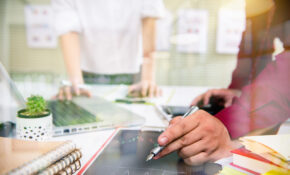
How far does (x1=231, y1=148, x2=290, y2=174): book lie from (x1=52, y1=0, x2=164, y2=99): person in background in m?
0.58

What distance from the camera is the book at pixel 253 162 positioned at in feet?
0.83

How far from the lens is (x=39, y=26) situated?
2047 mm

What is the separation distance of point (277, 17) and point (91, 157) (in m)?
0.50

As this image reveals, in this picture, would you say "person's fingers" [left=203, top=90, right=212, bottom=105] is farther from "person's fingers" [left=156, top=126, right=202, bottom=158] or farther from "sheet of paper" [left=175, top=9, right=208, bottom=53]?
"sheet of paper" [left=175, top=9, right=208, bottom=53]

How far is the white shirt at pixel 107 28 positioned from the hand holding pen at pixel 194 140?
2.17 feet

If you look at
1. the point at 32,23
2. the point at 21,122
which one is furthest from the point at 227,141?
the point at 32,23

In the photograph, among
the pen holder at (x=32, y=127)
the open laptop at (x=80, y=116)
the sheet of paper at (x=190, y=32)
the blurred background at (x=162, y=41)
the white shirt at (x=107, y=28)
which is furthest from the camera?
the sheet of paper at (x=190, y=32)

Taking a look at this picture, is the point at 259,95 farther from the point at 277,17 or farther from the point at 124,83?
the point at 124,83

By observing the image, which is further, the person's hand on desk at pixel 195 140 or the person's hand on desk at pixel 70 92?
the person's hand on desk at pixel 70 92

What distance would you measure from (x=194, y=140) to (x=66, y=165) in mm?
170

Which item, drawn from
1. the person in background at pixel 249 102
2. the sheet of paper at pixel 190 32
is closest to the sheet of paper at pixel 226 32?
the sheet of paper at pixel 190 32

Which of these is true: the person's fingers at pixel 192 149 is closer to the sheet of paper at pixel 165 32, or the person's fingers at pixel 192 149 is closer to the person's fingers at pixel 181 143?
the person's fingers at pixel 181 143

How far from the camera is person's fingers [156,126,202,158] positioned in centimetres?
30

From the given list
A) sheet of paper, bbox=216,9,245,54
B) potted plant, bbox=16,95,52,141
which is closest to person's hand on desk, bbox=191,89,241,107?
sheet of paper, bbox=216,9,245,54
